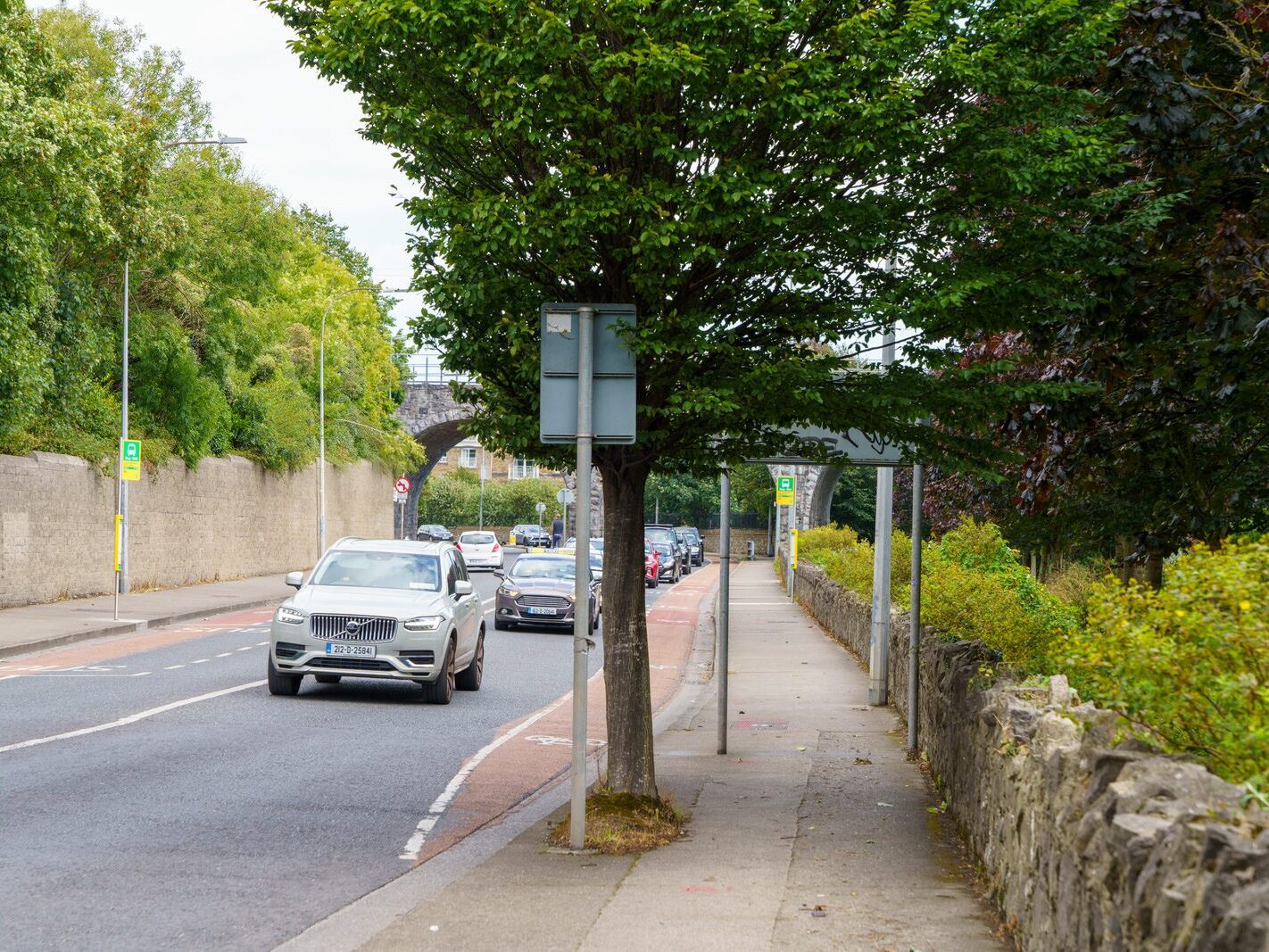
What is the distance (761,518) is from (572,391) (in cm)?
8184

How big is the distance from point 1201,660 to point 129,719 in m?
10.7

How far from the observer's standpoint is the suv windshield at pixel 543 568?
90.7ft

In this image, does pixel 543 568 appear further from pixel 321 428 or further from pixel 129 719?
pixel 321 428

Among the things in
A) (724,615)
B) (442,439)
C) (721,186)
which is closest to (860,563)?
(724,615)

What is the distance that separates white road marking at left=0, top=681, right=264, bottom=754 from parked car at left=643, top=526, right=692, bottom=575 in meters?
30.2

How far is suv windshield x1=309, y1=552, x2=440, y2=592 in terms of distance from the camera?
16.0m

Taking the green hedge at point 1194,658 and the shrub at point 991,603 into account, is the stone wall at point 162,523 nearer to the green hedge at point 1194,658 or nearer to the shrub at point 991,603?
the shrub at point 991,603

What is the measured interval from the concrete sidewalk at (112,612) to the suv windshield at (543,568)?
625 cm

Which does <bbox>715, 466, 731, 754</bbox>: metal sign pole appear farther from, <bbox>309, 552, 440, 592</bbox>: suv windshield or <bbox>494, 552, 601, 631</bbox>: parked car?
<bbox>494, 552, 601, 631</bbox>: parked car

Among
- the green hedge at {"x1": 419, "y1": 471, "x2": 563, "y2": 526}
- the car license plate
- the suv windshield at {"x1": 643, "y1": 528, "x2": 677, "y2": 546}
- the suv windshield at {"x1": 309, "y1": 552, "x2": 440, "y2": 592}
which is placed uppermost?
the green hedge at {"x1": 419, "y1": 471, "x2": 563, "y2": 526}

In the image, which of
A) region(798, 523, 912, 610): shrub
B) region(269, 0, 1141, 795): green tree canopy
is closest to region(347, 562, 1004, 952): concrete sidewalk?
region(269, 0, 1141, 795): green tree canopy

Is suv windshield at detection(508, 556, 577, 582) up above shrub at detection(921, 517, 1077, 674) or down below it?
below

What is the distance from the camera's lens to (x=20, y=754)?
35.6ft

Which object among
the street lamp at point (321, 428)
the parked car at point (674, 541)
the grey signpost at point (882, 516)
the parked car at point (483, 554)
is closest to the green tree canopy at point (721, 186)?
the grey signpost at point (882, 516)
